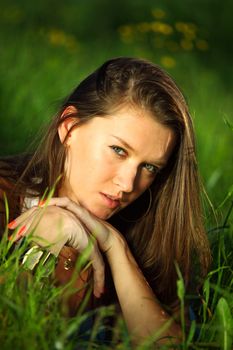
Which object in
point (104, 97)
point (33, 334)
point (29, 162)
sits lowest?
point (33, 334)

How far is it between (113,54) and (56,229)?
17.9ft

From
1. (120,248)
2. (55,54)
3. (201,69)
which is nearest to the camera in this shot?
(120,248)

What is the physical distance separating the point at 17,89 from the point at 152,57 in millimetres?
2361

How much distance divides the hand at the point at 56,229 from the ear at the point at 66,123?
0.47 meters

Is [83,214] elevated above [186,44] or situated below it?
below

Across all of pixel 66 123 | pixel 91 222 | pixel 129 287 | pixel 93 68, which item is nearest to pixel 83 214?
pixel 91 222

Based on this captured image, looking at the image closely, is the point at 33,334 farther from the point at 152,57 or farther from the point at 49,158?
the point at 152,57

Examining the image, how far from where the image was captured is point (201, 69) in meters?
9.12

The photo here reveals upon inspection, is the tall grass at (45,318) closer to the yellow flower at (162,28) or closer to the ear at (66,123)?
the ear at (66,123)

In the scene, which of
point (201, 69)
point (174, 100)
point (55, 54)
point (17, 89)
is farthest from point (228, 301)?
point (201, 69)

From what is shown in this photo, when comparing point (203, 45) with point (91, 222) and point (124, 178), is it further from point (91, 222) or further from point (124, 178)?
point (91, 222)

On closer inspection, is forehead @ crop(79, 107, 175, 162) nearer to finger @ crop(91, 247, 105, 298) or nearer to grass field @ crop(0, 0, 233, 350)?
grass field @ crop(0, 0, 233, 350)

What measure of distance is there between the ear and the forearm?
467 millimetres

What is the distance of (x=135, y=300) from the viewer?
3.34 meters
